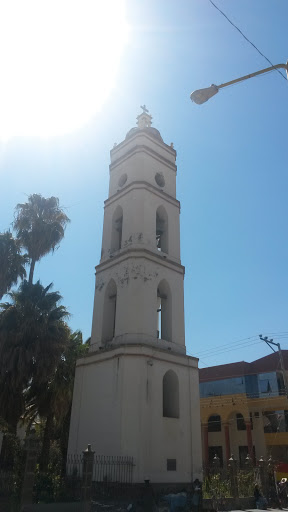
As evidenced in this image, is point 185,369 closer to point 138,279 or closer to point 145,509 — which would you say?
point 138,279

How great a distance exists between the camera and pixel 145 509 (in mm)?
13016

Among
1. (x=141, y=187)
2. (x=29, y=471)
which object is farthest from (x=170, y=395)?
(x=141, y=187)

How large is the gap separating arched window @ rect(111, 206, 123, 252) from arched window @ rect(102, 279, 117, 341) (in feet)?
7.62

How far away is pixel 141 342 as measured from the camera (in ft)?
58.5

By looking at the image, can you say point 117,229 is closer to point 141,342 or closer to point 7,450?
point 141,342

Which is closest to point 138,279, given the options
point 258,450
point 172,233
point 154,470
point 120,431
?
point 172,233

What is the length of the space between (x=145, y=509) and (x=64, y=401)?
9.11 m

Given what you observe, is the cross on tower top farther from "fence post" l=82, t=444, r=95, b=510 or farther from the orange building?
the orange building

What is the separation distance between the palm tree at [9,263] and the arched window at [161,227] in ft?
25.8

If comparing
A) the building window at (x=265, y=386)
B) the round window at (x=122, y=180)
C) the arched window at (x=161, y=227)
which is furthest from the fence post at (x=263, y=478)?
the building window at (x=265, y=386)

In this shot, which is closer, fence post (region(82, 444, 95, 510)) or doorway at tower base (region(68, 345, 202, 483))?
fence post (region(82, 444, 95, 510))

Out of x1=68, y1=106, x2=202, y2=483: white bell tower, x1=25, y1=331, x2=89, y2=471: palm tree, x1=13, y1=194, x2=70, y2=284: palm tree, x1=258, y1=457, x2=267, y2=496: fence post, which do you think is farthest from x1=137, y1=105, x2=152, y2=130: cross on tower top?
x1=258, y1=457, x2=267, y2=496: fence post

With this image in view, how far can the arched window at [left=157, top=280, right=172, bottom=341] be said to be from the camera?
20.3 meters

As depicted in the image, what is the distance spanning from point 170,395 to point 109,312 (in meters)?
5.02
